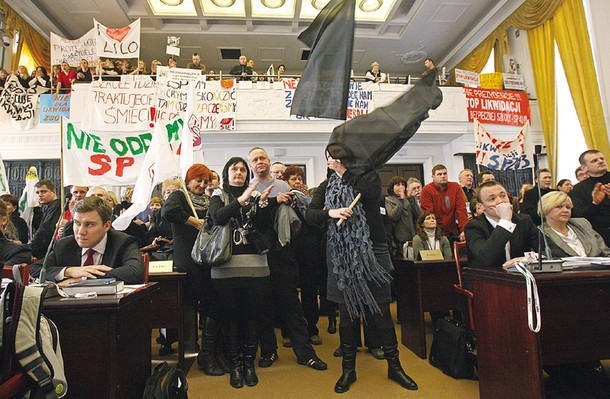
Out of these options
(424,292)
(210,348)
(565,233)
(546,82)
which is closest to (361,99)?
(546,82)

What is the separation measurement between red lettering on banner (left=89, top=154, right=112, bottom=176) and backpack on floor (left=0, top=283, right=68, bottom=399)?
2754 millimetres

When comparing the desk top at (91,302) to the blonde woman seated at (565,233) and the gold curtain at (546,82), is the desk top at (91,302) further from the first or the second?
the gold curtain at (546,82)

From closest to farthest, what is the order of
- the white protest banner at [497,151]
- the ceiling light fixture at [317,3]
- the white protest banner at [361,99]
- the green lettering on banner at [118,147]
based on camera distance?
the green lettering on banner at [118,147], the white protest banner at [497,151], the white protest banner at [361,99], the ceiling light fixture at [317,3]

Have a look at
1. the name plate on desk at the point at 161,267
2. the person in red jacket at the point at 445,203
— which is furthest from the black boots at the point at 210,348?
the person in red jacket at the point at 445,203

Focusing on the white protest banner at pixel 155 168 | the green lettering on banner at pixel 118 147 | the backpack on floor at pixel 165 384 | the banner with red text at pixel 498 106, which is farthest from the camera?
the banner with red text at pixel 498 106

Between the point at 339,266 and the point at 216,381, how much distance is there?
1249 mm

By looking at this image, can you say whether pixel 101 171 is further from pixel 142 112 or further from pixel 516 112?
pixel 516 112

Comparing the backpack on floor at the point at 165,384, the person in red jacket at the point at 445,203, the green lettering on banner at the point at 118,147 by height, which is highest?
the green lettering on banner at the point at 118,147

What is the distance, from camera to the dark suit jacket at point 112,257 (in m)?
2.13

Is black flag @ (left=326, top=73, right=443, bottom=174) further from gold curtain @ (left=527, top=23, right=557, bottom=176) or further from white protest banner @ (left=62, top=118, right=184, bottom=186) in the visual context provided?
gold curtain @ (left=527, top=23, right=557, bottom=176)

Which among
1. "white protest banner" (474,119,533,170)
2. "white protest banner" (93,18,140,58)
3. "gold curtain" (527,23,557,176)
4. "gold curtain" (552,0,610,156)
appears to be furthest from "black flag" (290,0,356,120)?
"gold curtain" (527,23,557,176)

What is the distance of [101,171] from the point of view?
3824mm

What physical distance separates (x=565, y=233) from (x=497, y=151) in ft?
15.7

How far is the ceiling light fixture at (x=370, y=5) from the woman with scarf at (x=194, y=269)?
8782mm
